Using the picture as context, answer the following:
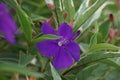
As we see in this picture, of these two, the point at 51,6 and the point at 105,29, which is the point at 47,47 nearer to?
the point at 51,6

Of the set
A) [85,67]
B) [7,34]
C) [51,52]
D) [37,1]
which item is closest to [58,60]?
[51,52]

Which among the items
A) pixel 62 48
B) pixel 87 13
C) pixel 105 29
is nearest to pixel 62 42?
pixel 62 48

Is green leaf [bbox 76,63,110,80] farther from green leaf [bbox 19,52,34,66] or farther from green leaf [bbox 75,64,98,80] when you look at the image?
green leaf [bbox 19,52,34,66]

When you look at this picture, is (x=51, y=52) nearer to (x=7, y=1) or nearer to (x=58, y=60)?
(x=58, y=60)

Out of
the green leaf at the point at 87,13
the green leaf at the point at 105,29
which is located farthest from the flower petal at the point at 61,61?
the green leaf at the point at 105,29

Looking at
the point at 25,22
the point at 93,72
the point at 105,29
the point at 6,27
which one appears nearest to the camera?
the point at 6,27

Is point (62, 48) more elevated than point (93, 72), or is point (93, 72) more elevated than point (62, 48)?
point (62, 48)

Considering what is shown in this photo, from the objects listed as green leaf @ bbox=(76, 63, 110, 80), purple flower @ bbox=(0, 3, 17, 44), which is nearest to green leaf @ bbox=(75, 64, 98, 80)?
green leaf @ bbox=(76, 63, 110, 80)
